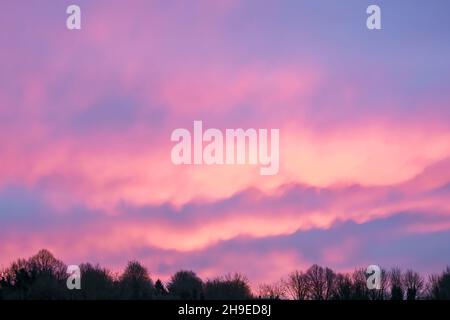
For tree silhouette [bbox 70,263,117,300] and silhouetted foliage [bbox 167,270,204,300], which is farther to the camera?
silhouetted foliage [bbox 167,270,204,300]

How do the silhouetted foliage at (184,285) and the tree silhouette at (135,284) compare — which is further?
the silhouetted foliage at (184,285)

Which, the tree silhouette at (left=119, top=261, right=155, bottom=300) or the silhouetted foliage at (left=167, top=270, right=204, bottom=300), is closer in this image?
the tree silhouette at (left=119, top=261, right=155, bottom=300)

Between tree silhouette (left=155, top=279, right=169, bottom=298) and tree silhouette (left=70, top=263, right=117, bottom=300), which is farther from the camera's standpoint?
tree silhouette (left=155, top=279, right=169, bottom=298)

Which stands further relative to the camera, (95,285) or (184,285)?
(184,285)

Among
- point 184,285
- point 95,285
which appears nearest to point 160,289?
point 184,285

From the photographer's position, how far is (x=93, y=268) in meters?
177

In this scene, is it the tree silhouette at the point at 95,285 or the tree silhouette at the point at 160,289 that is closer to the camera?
the tree silhouette at the point at 95,285

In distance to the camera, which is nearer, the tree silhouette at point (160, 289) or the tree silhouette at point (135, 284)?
the tree silhouette at point (135, 284)

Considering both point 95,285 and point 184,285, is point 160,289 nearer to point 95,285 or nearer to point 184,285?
point 184,285

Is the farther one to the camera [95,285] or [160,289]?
[160,289]
